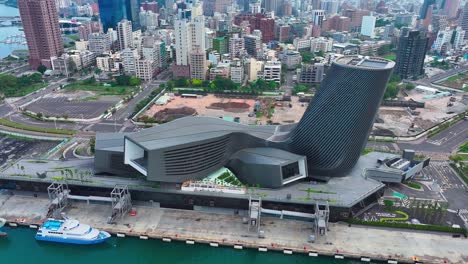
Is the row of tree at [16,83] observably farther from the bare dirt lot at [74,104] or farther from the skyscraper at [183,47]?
the skyscraper at [183,47]

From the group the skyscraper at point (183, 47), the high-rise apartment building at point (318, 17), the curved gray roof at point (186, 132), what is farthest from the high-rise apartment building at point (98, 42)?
the high-rise apartment building at point (318, 17)

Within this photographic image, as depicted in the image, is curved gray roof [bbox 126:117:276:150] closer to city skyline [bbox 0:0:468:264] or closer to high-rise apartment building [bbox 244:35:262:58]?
city skyline [bbox 0:0:468:264]

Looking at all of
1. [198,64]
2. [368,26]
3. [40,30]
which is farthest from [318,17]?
[40,30]

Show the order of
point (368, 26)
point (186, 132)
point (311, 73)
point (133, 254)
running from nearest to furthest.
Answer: point (133, 254) < point (186, 132) < point (311, 73) < point (368, 26)

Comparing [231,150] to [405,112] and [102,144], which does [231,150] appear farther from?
[405,112]

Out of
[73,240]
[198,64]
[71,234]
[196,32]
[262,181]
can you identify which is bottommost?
[73,240]

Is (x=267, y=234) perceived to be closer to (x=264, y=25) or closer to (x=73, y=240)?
(x=73, y=240)
